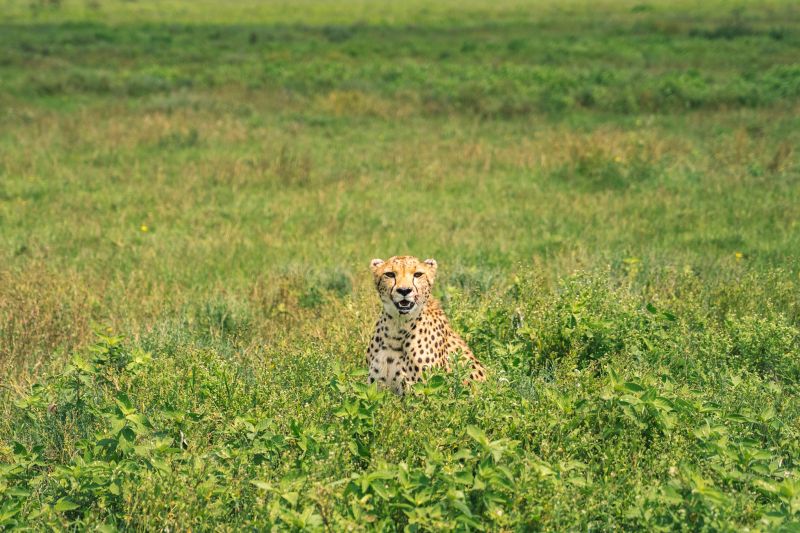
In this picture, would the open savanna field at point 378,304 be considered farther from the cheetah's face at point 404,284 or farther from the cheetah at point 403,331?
the cheetah's face at point 404,284

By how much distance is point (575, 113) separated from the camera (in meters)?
20.2

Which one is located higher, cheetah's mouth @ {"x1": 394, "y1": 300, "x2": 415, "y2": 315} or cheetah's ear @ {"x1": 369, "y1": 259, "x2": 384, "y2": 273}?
cheetah's ear @ {"x1": 369, "y1": 259, "x2": 384, "y2": 273}

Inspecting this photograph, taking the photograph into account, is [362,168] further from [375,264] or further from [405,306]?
[405,306]

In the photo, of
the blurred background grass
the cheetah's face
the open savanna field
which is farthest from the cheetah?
the blurred background grass

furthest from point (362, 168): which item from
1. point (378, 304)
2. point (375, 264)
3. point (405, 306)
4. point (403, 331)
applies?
point (405, 306)

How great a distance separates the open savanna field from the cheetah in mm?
270

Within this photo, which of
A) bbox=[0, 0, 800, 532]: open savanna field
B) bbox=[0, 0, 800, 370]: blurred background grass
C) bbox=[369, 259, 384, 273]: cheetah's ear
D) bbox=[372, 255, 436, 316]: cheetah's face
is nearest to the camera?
bbox=[0, 0, 800, 532]: open savanna field

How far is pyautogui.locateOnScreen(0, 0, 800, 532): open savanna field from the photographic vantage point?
4.04 meters

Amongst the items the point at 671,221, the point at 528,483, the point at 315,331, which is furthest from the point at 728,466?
the point at 671,221

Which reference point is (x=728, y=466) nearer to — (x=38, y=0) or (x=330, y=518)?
(x=330, y=518)

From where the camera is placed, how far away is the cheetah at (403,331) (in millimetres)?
4992

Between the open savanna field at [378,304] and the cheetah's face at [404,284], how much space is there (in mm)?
545

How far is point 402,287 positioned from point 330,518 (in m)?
1.62

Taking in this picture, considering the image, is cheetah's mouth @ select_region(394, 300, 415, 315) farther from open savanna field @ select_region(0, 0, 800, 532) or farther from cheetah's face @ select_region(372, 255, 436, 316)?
open savanna field @ select_region(0, 0, 800, 532)
